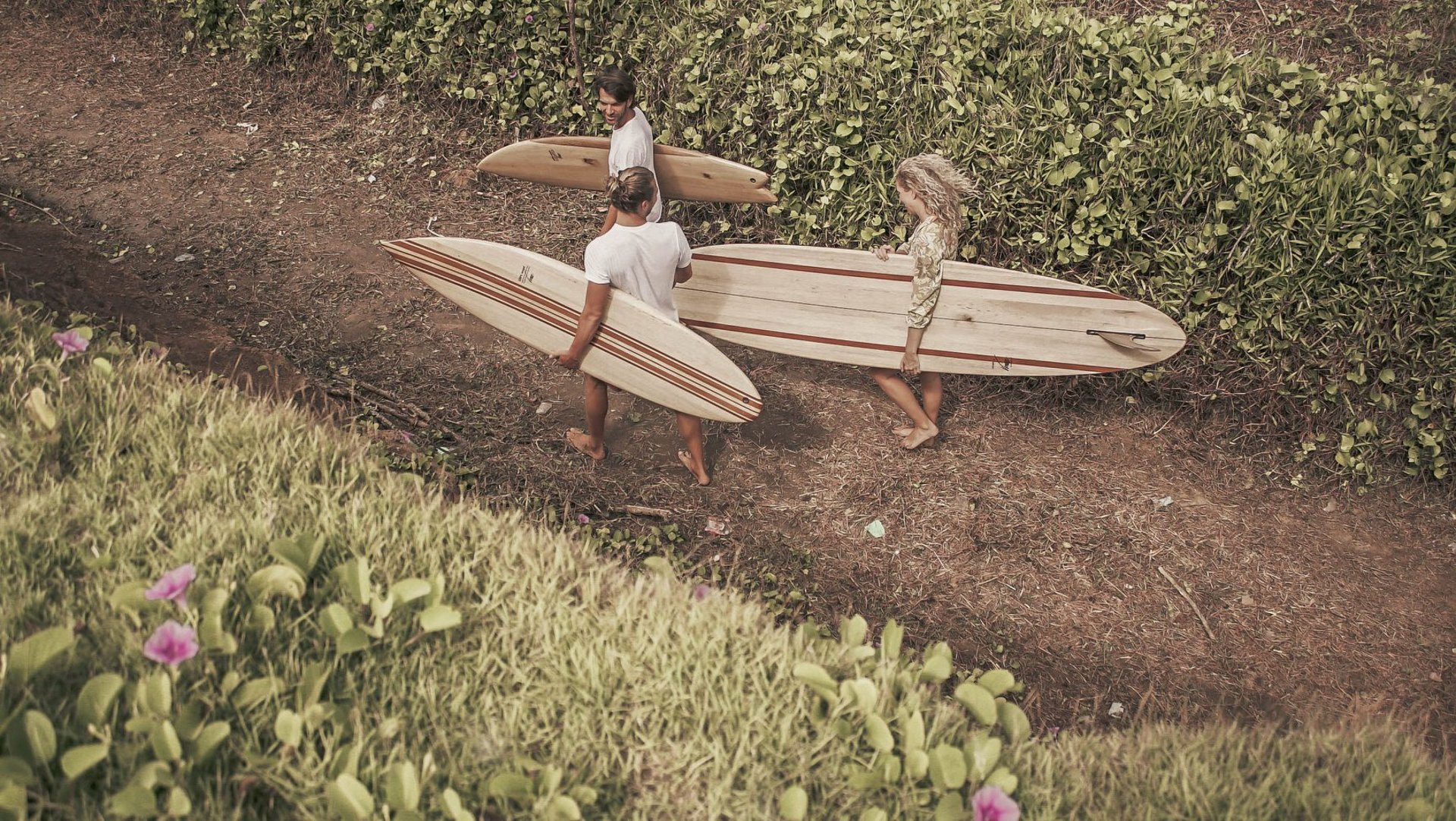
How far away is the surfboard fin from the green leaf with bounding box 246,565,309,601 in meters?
3.78

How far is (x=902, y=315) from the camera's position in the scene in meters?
5.02

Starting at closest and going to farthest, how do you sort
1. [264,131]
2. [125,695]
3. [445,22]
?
1. [125,695]
2. [445,22]
3. [264,131]

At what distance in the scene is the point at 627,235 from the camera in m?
4.25

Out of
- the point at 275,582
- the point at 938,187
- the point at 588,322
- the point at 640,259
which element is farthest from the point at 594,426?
the point at 275,582

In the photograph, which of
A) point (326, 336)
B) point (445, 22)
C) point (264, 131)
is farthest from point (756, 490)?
point (264, 131)

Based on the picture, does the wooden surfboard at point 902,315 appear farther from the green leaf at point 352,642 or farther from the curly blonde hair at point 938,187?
the green leaf at point 352,642

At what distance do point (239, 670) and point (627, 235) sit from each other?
2407 millimetres

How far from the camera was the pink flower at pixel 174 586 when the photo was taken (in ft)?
7.77

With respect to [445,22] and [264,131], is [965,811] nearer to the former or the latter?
[445,22]

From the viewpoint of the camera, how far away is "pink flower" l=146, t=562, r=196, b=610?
7.77ft

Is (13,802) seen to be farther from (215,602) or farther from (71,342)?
(71,342)

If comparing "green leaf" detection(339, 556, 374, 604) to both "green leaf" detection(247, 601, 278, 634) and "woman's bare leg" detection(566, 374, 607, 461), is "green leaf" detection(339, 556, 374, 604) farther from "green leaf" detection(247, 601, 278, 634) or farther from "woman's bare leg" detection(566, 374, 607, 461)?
"woman's bare leg" detection(566, 374, 607, 461)

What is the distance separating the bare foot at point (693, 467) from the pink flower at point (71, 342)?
255cm

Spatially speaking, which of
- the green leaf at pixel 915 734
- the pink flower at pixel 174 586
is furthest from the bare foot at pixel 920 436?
the pink flower at pixel 174 586
